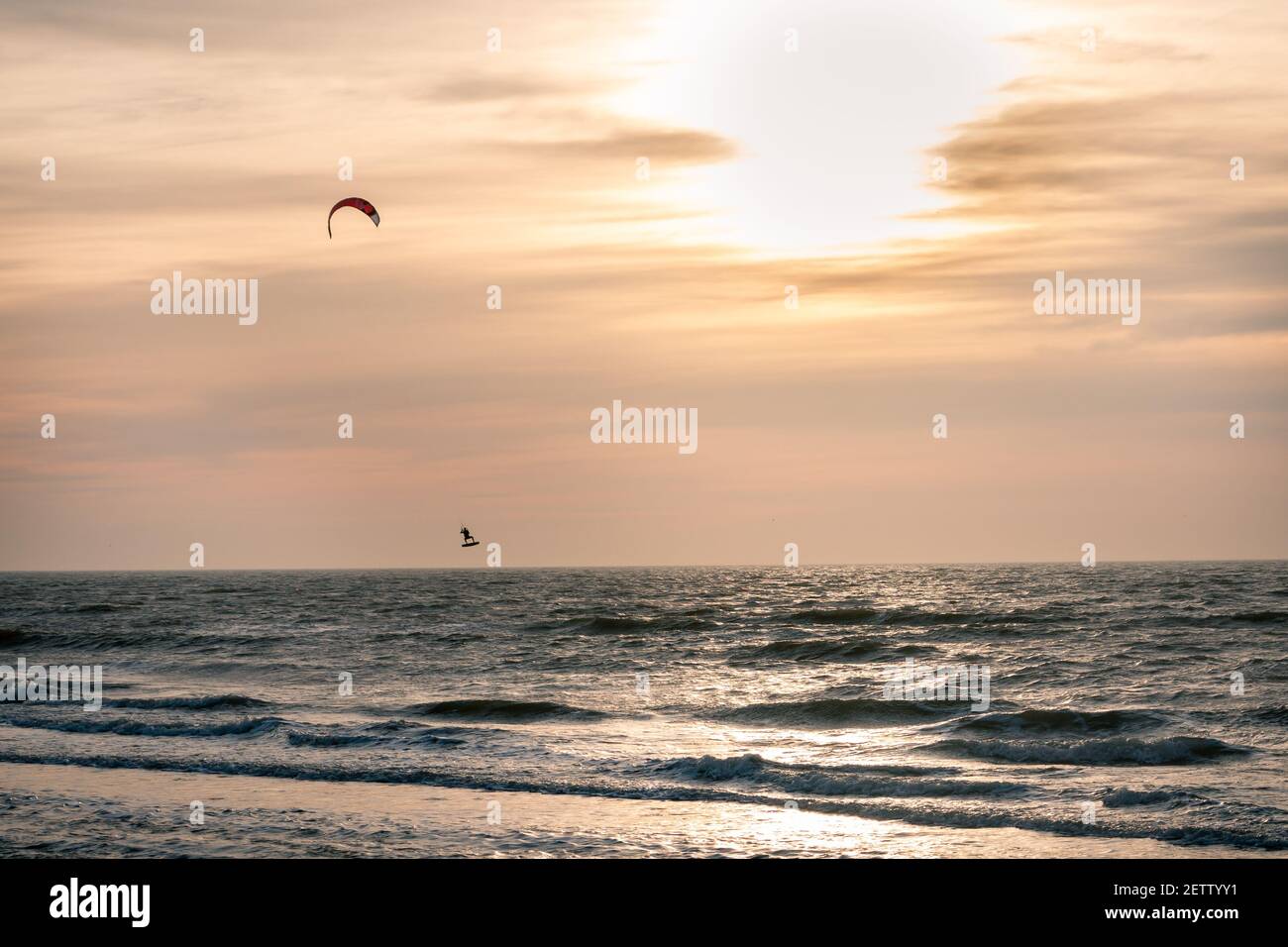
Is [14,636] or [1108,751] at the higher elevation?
[1108,751]

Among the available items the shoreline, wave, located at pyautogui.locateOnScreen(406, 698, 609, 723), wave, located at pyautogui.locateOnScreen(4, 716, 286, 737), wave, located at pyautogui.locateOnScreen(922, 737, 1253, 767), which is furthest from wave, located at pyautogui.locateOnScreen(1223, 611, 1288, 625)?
wave, located at pyautogui.locateOnScreen(4, 716, 286, 737)

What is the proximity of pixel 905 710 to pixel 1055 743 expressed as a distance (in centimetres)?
503

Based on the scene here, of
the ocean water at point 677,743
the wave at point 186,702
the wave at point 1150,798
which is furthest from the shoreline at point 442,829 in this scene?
the wave at point 186,702

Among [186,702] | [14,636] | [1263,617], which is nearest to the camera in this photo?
[186,702]

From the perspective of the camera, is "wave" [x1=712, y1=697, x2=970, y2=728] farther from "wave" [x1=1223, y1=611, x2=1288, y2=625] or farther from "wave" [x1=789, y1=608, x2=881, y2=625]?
"wave" [x1=789, y1=608, x2=881, y2=625]

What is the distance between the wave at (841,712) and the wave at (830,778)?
5893 mm

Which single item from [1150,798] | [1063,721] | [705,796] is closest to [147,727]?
[705,796]

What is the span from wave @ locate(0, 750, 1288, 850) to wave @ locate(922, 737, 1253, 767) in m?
4.77

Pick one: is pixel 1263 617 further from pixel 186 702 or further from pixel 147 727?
pixel 147 727

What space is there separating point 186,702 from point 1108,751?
2130 cm

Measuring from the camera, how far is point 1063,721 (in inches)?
952

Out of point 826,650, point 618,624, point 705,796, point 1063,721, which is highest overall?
point 705,796
